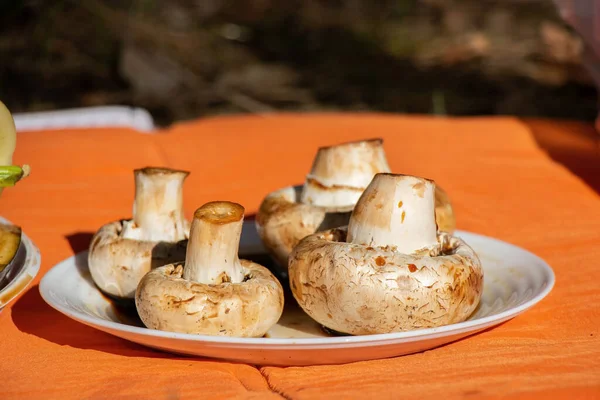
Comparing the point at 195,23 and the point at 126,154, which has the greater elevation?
the point at 195,23

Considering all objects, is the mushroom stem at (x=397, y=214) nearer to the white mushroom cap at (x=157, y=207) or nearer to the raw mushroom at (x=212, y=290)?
the raw mushroom at (x=212, y=290)

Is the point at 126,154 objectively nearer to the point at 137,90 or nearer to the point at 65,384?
the point at 65,384

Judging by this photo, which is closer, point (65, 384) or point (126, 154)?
point (65, 384)

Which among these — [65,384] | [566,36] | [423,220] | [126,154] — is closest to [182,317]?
[65,384]

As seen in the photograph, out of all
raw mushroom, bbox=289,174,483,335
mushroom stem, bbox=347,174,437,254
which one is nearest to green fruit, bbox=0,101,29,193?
raw mushroom, bbox=289,174,483,335

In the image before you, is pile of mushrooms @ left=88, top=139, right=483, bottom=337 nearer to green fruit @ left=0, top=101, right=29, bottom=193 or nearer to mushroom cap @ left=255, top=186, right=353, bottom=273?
mushroom cap @ left=255, top=186, right=353, bottom=273

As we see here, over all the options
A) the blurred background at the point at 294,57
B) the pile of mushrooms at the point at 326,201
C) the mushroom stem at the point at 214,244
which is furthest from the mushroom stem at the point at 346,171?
the blurred background at the point at 294,57

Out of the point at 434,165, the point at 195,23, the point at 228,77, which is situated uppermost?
the point at 195,23

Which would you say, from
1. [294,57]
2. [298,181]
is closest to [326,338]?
[298,181]
